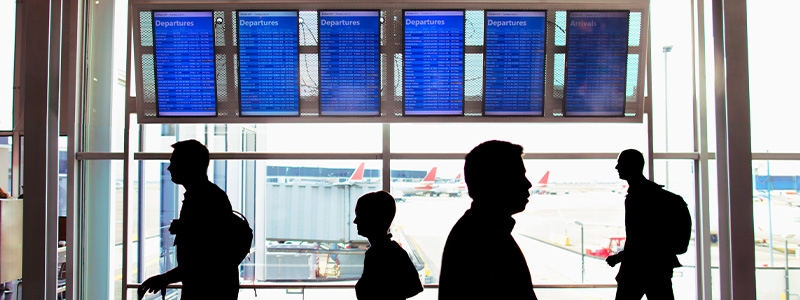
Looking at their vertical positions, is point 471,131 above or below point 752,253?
above

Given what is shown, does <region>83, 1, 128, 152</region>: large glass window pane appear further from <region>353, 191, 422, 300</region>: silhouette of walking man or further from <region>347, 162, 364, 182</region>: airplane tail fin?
<region>353, 191, 422, 300</region>: silhouette of walking man

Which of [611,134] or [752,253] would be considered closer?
[752,253]

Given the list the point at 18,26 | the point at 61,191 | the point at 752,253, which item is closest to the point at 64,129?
the point at 61,191

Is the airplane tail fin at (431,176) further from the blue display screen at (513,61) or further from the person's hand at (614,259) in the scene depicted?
the person's hand at (614,259)

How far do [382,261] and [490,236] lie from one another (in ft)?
3.03

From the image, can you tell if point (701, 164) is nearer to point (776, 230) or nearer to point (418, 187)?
point (776, 230)

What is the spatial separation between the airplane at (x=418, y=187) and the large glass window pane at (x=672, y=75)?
6.40 ft

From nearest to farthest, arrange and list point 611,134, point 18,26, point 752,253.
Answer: point 752,253 → point 611,134 → point 18,26

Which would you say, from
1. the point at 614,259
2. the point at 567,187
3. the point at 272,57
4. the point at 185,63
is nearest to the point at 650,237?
the point at 614,259

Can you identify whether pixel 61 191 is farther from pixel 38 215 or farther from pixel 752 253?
pixel 752 253

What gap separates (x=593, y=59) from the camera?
13.2ft

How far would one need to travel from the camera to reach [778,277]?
4.74 m

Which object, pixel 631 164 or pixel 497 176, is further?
pixel 631 164

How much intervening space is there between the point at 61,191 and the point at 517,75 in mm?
4419
